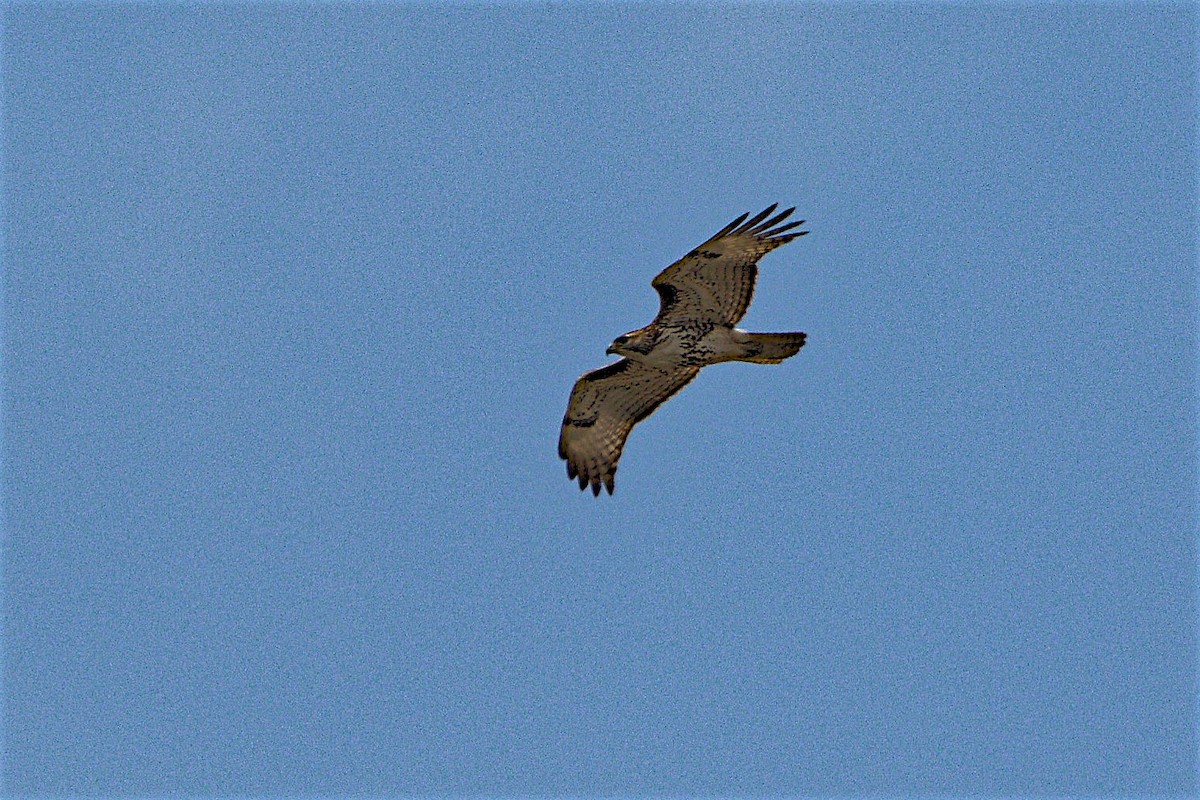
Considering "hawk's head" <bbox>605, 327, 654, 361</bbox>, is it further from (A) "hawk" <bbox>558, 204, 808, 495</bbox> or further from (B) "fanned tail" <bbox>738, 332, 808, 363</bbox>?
(B) "fanned tail" <bbox>738, 332, 808, 363</bbox>

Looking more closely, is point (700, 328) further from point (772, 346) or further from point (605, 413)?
point (605, 413)

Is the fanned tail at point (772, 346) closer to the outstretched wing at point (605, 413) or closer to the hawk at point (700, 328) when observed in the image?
the hawk at point (700, 328)

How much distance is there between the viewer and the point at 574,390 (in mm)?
16141

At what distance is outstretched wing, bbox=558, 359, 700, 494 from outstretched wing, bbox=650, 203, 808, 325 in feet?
3.92

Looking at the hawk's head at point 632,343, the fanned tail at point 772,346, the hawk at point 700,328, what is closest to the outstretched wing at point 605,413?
the hawk at point 700,328

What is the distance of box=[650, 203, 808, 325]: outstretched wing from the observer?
14.5 meters

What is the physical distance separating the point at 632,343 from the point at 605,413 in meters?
1.62

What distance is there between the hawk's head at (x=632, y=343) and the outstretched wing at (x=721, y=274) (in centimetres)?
33

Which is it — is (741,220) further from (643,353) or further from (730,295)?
(643,353)

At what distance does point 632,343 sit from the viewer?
15.0 meters

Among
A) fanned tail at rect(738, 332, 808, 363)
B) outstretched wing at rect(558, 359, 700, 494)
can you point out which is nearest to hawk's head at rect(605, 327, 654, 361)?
outstretched wing at rect(558, 359, 700, 494)

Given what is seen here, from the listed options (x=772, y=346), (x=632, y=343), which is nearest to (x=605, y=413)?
(x=632, y=343)

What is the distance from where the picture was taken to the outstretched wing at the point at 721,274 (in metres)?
14.5

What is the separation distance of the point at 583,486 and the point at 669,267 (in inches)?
125
